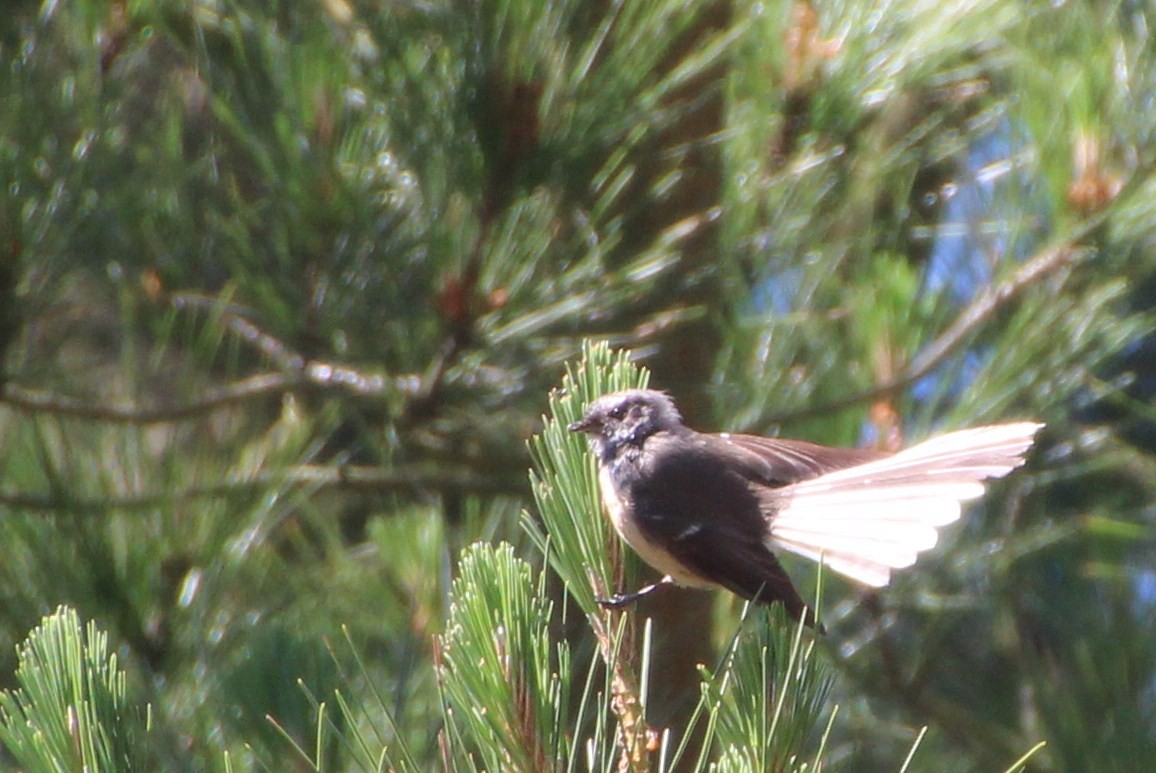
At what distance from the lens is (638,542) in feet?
4.43

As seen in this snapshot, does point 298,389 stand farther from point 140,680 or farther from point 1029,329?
point 1029,329

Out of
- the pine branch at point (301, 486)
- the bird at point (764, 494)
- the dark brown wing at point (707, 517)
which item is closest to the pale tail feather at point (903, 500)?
the bird at point (764, 494)

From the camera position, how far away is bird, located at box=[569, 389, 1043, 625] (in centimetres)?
104

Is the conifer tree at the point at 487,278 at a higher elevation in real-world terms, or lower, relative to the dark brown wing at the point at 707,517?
higher

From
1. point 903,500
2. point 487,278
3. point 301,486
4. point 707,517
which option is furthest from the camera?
point 301,486

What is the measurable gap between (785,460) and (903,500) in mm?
454

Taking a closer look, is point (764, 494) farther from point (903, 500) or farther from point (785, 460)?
point (903, 500)

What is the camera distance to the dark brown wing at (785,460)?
4.88ft

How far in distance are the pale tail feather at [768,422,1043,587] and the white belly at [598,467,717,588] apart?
16cm

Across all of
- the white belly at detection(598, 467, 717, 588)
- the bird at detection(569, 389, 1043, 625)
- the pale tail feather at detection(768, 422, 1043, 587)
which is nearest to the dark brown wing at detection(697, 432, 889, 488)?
the bird at detection(569, 389, 1043, 625)

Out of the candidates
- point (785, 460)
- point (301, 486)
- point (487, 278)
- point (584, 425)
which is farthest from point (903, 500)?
point (301, 486)

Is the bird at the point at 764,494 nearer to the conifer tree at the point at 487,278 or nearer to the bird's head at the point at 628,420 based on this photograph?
the bird's head at the point at 628,420

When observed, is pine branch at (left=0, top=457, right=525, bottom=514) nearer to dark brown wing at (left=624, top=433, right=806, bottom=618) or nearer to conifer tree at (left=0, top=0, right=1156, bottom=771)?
conifer tree at (left=0, top=0, right=1156, bottom=771)

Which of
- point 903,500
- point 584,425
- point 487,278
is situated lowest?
point 903,500
